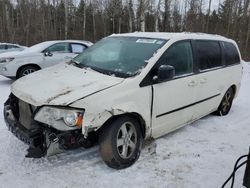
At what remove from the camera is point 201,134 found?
5.01 meters

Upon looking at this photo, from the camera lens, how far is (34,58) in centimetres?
912

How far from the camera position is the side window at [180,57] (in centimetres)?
429

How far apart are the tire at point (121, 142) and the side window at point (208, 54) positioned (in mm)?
1838

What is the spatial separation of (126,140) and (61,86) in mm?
1032

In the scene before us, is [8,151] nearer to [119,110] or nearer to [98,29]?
[119,110]

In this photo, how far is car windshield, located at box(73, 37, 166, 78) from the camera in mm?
4027

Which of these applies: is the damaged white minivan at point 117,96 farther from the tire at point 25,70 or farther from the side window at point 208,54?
the tire at point 25,70

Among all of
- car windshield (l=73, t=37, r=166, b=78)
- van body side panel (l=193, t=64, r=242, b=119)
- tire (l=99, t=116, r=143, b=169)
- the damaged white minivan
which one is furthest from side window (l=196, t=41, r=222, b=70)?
tire (l=99, t=116, r=143, b=169)

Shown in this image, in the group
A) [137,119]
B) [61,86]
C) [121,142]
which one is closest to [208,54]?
[137,119]

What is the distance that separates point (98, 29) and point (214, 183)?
39803mm

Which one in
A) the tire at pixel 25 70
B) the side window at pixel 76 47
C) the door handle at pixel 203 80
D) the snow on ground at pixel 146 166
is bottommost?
the snow on ground at pixel 146 166

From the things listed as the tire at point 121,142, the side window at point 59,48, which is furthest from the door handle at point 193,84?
the side window at point 59,48

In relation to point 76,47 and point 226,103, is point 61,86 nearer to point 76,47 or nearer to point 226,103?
point 226,103

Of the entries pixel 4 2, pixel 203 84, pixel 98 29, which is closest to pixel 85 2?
pixel 98 29
